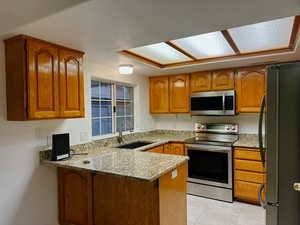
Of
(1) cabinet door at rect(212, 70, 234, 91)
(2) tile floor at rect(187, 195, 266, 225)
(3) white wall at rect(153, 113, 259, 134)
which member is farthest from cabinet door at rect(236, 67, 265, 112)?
(2) tile floor at rect(187, 195, 266, 225)

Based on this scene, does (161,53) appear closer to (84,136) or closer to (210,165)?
(84,136)

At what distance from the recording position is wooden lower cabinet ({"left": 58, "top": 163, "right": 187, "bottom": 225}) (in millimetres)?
1756

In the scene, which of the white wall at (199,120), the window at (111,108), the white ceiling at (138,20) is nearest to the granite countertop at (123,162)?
the window at (111,108)

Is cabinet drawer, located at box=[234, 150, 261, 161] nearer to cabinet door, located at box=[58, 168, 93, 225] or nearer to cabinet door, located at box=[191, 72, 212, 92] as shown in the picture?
cabinet door, located at box=[191, 72, 212, 92]

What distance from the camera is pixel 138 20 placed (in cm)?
148

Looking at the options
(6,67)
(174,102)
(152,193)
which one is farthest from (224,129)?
(6,67)

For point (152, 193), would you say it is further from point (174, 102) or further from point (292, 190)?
point (174, 102)

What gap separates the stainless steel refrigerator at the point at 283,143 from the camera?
1.19 metres

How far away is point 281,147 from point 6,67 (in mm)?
2413

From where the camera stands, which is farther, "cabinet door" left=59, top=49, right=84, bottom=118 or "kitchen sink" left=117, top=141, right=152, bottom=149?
"kitchen sink" left=117, top=141, right=152, bottom=149

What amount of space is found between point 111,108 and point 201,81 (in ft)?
5.58

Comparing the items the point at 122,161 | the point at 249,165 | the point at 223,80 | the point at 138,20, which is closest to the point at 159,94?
the point at 223,80

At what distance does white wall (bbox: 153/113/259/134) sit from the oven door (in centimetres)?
81

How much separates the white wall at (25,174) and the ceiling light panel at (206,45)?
5.69 feet
